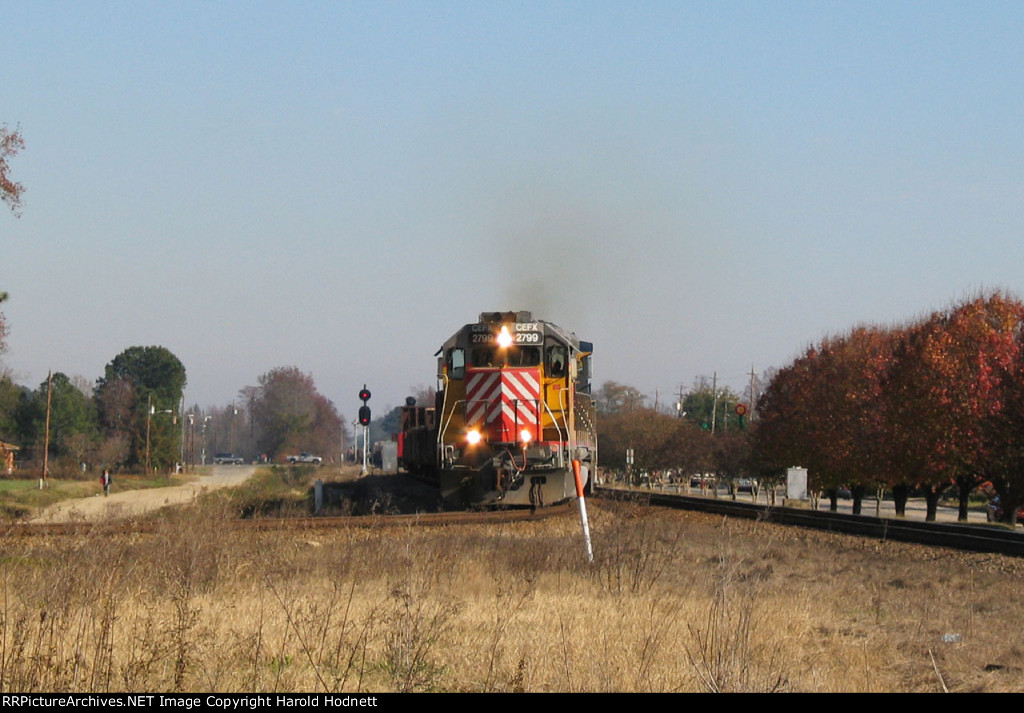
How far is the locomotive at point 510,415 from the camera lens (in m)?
20.9

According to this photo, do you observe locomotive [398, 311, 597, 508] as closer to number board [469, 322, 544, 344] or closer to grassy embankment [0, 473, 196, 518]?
number board [469, 322, 544, 344]

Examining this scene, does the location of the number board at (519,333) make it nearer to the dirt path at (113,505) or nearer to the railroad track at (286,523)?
the railroad track at (286,523)

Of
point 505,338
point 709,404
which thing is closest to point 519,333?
point 505,338

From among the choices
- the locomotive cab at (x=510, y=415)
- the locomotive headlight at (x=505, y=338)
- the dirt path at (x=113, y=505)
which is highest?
the locomotive headlight at (x=505, y=338)

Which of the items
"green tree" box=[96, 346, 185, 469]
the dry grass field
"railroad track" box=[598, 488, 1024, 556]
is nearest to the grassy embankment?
"green tree" box=[96, 346, 185, 469]

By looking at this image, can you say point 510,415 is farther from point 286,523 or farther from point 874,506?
point 874,506

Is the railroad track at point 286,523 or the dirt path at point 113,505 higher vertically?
the railroad track at point 286,523

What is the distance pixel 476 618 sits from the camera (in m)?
9.53

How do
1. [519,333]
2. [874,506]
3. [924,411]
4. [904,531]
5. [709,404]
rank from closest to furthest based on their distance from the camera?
[904,531]
[519,333]
[924,411]
[874,506]
[709,404]

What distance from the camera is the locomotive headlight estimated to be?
21.6 meters

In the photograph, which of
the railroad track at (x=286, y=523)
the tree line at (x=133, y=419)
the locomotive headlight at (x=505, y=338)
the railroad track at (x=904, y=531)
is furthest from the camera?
the tree line at (x=133, y=419)

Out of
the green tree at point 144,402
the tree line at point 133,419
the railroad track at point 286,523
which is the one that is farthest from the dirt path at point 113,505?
the green tree at point 144,402

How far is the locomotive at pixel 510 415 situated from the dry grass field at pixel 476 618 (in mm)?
5572

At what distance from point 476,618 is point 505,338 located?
12416 mm
